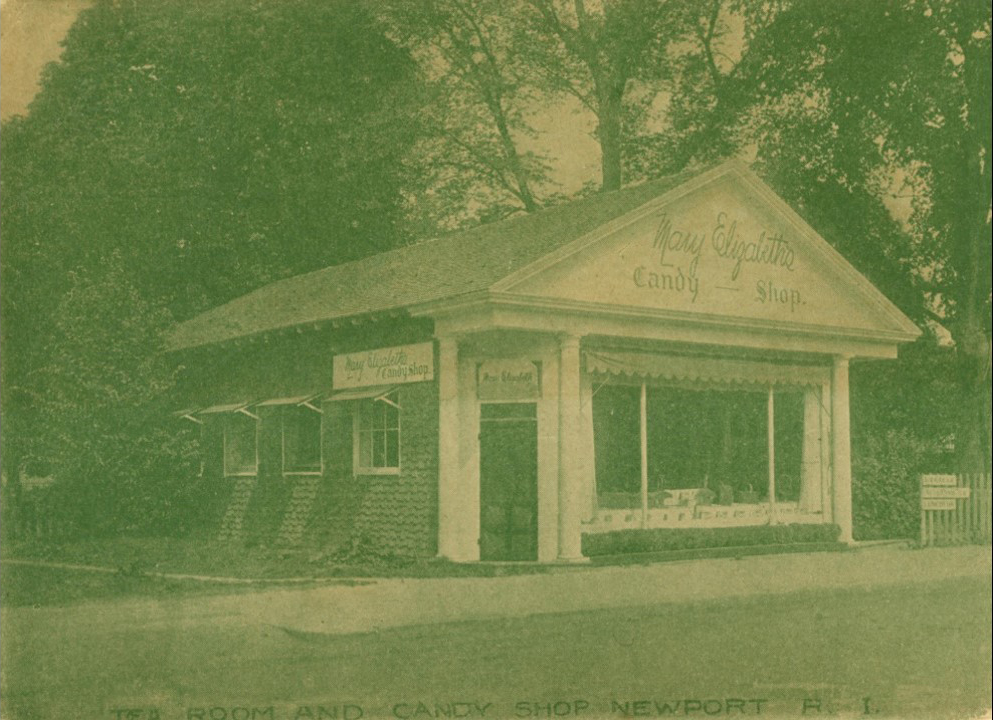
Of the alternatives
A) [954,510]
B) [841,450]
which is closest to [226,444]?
[841,450]

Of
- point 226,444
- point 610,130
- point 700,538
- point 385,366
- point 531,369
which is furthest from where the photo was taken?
point 610,130

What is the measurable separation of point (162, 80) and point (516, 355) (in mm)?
4716

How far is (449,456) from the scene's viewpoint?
41.0 feet

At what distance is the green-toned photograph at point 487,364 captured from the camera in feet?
28.1

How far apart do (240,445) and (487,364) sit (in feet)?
11.9

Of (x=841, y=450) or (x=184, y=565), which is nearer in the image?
(x=184, y=565)

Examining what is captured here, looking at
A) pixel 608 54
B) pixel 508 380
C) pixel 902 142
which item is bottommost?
pixel 508 380

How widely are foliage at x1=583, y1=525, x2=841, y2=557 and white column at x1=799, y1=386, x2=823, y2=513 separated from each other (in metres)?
0.37

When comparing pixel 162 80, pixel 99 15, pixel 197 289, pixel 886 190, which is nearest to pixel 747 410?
pixel 886 190

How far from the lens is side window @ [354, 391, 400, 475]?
13.4 metres

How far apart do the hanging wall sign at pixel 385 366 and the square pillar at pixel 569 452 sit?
5.17ft

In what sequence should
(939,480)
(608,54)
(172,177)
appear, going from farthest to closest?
(608,54) → (939,480) → (172,177)

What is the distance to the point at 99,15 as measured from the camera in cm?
985

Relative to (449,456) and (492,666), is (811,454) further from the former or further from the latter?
(492,666)
